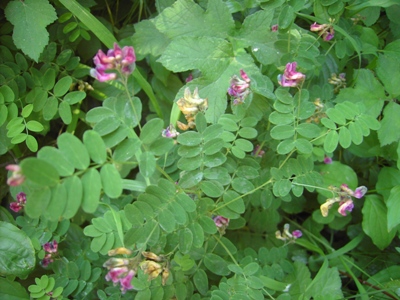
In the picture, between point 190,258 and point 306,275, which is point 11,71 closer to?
point 190,258

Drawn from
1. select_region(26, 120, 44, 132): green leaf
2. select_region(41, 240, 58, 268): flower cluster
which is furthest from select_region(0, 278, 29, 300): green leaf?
select_region(26, 120, 44, 132): green leaf

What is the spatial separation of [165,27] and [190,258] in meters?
0.80

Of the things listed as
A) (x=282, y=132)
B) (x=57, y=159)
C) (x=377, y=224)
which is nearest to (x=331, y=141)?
(x=282, y=132)

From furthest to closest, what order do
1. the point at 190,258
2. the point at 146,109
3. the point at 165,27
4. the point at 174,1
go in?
1. the point at 146,109
2. the point at 174,1
3. the point at 165,27
4. the point at 190,258

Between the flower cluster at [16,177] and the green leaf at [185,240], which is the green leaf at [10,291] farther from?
the flower cluster at [16,177]

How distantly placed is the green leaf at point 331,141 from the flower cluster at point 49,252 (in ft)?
3.09

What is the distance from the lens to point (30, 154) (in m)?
1.68

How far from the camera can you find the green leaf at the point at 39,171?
0.70 meters

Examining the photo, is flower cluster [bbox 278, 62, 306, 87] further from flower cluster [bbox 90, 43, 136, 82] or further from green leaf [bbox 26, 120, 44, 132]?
green leaf [bbox 26, 120, 44, 132]

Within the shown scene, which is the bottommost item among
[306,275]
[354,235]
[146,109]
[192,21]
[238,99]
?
[354,235]

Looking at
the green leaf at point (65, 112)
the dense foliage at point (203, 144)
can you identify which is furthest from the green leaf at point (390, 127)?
the green leaf at point (65, 112)

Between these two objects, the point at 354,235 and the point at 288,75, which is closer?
the point at 288,75

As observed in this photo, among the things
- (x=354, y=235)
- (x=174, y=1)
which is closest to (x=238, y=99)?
(x=174, y=1)

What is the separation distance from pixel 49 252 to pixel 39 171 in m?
0.75
